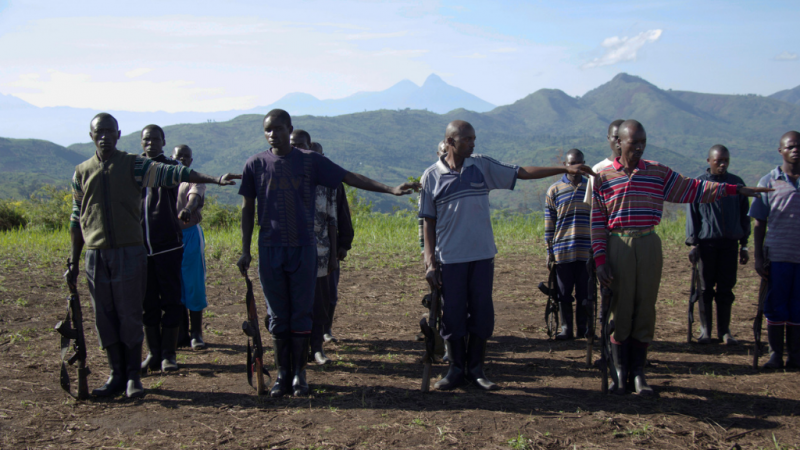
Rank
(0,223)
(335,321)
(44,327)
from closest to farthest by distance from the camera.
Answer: (44,327) < (335,321) < (0,223)

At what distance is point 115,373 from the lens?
4.66 m

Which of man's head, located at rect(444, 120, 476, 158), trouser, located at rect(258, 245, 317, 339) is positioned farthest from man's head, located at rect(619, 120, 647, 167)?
trouser, located at rect(258, 245, 317, 339)

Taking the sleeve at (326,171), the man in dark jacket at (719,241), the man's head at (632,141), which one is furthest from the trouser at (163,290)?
the man in dark jacket at (719,241)

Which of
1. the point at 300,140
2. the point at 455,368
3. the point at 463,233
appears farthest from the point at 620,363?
the point at 300,140

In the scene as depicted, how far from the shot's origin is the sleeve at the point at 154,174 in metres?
4.52

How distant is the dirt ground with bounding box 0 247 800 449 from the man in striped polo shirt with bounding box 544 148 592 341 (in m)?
0.37

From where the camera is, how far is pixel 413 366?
542cm

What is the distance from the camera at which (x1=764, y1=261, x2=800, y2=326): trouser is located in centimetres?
514

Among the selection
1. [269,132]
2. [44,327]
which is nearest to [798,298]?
[269,132]

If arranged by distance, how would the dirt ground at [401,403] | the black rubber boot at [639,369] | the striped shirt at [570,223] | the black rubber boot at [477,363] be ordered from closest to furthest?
1. the dirt ground at [401,403]
2. the black rubber boot at [639,369]
3. the black rubber boot at [477,363]
4. the striped shirt at [570,223]

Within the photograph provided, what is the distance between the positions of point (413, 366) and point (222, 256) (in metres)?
6.95

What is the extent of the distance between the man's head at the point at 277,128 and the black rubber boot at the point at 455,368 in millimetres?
2096

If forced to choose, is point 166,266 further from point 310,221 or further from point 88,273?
point 310,221

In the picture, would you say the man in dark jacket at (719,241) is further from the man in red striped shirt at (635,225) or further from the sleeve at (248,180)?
the sleeve at (248,180)
